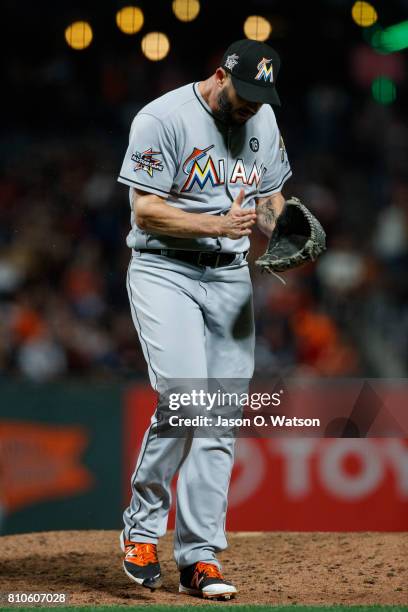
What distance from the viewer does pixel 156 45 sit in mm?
5574

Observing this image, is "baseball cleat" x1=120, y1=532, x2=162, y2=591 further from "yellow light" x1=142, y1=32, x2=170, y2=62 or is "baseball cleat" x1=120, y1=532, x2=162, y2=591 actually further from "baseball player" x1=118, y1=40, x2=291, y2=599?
"yellow light" x1=142, y1=32, x2=170, y2=62

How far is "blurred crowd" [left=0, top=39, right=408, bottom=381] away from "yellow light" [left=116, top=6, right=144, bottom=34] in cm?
37

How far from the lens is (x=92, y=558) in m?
4.51

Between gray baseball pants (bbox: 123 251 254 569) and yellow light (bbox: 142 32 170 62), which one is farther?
yellow light (bbox: 142 32 170 62)

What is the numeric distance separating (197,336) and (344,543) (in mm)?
1452

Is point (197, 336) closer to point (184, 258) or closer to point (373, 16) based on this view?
point (184, 258)

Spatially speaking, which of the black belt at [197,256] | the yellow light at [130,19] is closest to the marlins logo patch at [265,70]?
the black belt at [197,256]

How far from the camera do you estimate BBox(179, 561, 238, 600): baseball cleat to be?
3553 mm

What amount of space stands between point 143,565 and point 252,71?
6.11 feet

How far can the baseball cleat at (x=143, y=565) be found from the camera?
12.3ft

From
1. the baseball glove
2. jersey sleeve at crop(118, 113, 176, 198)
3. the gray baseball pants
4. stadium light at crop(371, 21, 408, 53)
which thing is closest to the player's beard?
jersey sleeve at crop(118, 113, 176, 198)

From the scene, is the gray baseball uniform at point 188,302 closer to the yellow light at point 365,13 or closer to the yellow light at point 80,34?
the yellow light at point 365,13

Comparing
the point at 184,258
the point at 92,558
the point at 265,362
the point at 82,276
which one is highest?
the point at 184,258

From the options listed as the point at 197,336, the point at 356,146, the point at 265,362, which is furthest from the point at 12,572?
the point at 356,146
